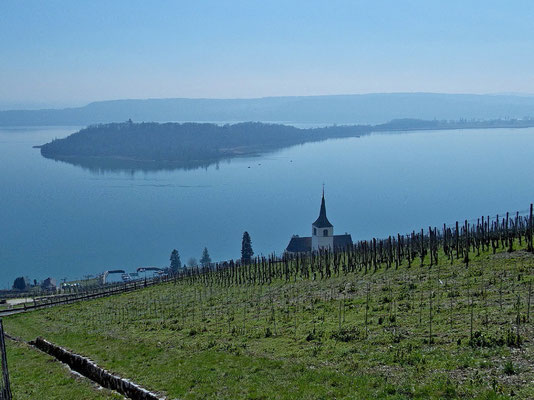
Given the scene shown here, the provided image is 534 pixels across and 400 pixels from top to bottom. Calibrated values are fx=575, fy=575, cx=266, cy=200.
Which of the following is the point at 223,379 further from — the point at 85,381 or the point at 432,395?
the point at 432,395

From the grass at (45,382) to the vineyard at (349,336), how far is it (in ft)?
3.22

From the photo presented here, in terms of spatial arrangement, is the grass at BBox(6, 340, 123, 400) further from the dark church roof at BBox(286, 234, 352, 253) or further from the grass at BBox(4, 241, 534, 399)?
the dark church roof at BBox(286, 234, 352, 253)

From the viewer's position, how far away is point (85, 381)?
50.0ft

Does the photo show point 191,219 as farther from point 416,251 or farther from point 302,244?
point 416,251

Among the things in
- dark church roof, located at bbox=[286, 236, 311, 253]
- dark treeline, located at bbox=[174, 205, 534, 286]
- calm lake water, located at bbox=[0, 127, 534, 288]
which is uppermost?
dark treeline, located at bbox=[174, 205, 534, 286]

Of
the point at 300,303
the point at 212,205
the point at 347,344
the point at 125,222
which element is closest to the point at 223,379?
the point at 347,344

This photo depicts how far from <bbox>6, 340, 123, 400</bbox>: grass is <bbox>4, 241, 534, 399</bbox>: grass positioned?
0.77 meters

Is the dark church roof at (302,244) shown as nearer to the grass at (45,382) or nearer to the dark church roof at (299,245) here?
the dark church roof at (299,245)

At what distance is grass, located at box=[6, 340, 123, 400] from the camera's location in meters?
14.0

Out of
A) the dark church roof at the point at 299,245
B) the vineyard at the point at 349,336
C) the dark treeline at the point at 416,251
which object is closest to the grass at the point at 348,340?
the vineyard at the point at 349,336

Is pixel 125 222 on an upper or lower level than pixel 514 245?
lower

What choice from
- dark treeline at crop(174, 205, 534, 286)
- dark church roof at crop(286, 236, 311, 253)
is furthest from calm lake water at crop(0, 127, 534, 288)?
dark treeline at crop(174, 205, 534, 286)

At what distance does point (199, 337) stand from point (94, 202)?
176m

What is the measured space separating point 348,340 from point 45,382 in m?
8.28
